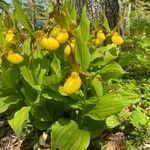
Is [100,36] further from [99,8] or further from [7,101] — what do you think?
[99,8]

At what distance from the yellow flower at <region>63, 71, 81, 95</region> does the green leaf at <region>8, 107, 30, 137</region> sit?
1.74 feet

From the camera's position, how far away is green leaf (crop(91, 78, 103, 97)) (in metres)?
2.51

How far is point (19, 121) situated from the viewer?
8.14 feet

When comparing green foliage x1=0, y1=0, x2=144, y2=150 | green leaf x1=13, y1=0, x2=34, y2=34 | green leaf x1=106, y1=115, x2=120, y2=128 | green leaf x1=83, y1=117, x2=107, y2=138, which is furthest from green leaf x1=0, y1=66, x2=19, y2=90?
green leaf x1=106, y1=115, x2=120, y2=128

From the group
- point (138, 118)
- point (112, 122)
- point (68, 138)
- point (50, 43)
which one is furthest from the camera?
point (138, 118)

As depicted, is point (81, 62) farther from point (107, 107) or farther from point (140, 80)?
point (140, 80)

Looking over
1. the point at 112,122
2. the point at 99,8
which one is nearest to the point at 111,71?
the point at 112,122

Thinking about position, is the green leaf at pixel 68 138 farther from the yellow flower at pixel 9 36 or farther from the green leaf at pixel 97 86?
the yellow flower at pixel 9 36

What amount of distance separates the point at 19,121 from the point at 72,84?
0.60 meters

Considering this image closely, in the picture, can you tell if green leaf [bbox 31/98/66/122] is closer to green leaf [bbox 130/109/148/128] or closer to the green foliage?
the green foliage

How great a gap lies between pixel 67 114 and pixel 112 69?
1.54 ft

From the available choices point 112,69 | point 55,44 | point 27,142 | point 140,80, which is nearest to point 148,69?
point 140,80

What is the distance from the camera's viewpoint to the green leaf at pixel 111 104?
2.32 meters

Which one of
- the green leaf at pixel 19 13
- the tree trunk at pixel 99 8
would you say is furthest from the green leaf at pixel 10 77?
the tree trunk at pixel 99 8
